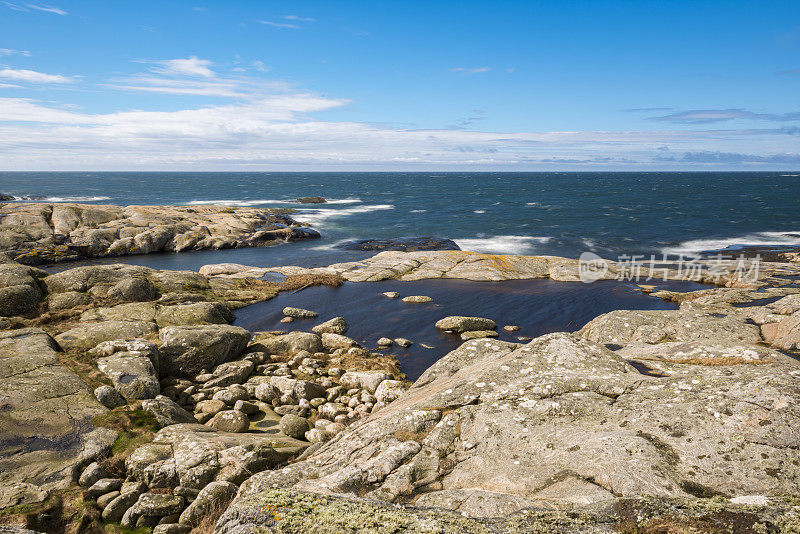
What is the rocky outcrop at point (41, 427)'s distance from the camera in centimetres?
905

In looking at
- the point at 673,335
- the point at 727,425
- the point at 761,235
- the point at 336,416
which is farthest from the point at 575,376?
the point at 761,235

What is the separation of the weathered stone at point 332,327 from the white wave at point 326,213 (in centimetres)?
5938

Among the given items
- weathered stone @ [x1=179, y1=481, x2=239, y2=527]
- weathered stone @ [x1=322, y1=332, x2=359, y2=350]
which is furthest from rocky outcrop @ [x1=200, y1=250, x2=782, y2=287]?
weathered stone @ [x1=179, y1=481, x2=239, y2=527]

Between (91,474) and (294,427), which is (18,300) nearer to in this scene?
(91,474)

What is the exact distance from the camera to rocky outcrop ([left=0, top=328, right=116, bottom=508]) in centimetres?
905

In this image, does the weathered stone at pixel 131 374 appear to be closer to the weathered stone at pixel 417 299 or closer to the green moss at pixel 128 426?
the green moss at pixel 128 426

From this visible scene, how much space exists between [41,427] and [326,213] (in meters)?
90.9

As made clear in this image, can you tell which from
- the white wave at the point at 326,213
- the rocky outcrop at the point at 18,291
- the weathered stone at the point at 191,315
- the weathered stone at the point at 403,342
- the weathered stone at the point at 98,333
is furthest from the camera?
the white wave at the point at 326,213

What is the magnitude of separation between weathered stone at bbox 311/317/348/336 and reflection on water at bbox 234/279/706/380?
0.72m

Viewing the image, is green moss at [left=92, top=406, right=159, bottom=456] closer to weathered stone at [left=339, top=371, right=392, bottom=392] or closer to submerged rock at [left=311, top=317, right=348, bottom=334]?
weathered stone at [left=339, top=371, right=392, bottom=392]

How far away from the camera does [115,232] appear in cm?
5766

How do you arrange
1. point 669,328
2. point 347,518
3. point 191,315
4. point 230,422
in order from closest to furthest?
point 347,518 → point 230,422 → point 669,328 → point 191,315

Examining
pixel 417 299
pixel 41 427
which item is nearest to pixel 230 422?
pixel 41 427

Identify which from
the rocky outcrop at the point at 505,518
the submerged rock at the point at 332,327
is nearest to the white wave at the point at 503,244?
the submerged rock at the point at 332,327
